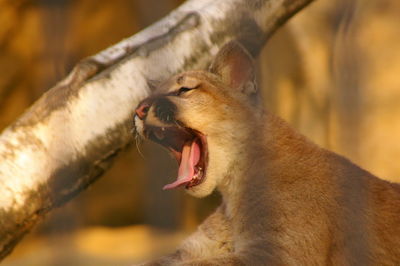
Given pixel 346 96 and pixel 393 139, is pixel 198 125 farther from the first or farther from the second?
pixel 393 139

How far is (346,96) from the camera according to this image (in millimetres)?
6938

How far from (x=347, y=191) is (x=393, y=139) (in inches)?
134

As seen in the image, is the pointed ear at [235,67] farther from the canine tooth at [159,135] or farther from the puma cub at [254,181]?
the canine tooth at [159,135]

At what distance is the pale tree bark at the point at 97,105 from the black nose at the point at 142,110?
29cm

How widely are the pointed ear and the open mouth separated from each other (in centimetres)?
30

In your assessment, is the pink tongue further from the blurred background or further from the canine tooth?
the blurred background

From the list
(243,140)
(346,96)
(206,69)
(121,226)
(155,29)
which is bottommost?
(121,226)

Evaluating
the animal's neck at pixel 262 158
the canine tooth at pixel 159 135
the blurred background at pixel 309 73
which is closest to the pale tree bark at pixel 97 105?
the canine tooth at pixel 159 135

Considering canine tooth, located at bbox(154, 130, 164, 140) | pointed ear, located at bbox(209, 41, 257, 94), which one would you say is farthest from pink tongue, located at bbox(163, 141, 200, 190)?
pointed ear, located at bbox(209, 41, 257, 94)

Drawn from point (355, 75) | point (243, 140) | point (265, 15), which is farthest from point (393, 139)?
point (243, 140)

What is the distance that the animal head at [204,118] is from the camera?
4254 millimetres

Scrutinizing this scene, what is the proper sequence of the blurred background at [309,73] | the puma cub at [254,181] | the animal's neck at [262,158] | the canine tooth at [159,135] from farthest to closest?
1. the blurred background at [309,73]
2. the canine tooth at [159,135]
3. the animal's neck at [262,158]
4. the puma cub at [254,181]

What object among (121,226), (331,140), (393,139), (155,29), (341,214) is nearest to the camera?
(341,214)

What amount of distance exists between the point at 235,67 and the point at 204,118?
0.95ft
